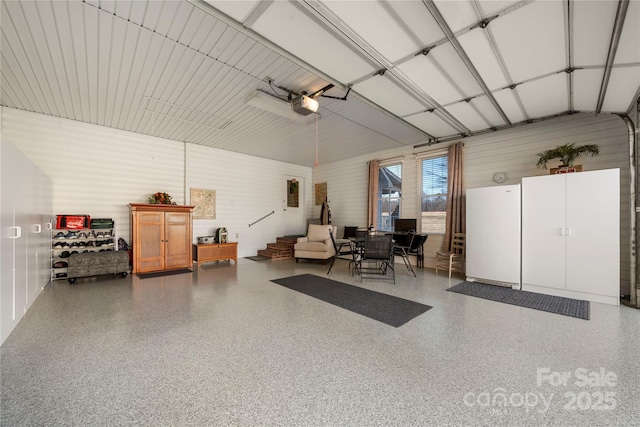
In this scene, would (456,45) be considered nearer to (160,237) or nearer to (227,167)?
(160,237)

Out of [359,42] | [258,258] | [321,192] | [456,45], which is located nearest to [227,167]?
[258,258]

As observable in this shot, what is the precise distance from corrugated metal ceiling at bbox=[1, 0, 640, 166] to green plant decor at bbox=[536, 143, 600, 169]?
0.54 metres

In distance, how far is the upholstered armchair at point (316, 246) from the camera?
22.0 feet

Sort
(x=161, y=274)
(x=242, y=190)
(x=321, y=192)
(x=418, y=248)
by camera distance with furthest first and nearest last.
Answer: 1. (x=321, y=192)
2. (x=242, y=190)
3. (x=418, y=248)
4. (x=161, y=274)

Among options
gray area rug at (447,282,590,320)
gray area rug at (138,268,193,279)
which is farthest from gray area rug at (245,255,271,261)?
gray area rug at (447,282,590,320)

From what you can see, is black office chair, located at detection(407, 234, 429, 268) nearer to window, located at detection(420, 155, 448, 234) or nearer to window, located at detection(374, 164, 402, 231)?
window, located at detection(420, 155, 448, 234)

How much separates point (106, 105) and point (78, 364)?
14.3 ft

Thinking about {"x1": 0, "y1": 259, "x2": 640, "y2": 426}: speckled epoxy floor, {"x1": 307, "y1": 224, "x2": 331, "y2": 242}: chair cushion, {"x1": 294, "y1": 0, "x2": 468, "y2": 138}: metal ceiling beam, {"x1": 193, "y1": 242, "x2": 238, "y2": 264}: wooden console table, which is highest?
{"x1": 294, "y1": 0, "x2": 468, "y2": 138}: metal ceiling beam

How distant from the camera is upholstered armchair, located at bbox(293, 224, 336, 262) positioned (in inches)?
264

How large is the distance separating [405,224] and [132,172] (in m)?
6.55

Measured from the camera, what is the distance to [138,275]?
206 inches

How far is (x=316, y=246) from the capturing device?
22.1ft

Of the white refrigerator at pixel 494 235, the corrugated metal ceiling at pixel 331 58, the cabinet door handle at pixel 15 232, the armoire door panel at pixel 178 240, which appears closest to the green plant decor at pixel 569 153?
the corrugated metal ceiling at pixel 331 58

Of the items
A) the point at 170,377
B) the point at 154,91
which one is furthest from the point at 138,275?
the point at 170,377
